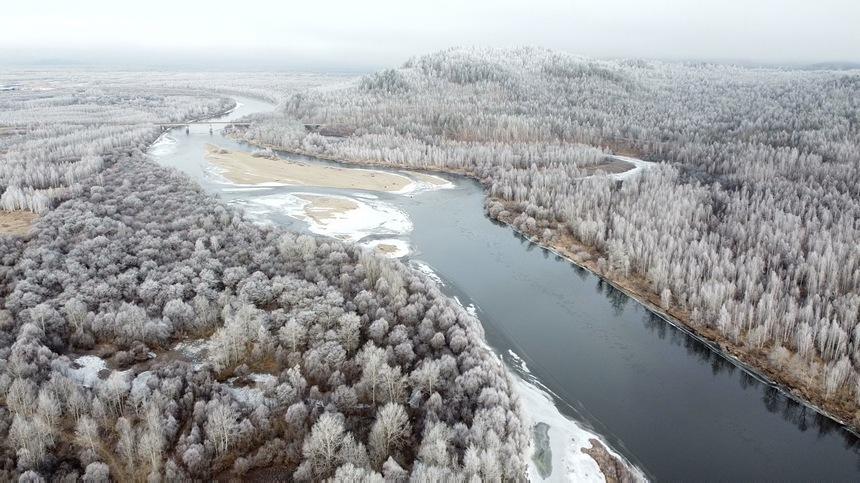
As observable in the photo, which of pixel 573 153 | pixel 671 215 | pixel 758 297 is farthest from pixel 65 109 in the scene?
pixel 758 297

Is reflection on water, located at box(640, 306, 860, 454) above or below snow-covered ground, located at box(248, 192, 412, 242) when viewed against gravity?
below

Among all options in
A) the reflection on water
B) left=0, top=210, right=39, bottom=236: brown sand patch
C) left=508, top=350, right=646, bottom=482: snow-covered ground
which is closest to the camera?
left=508, top=350, right=646, bottom=482: snow-covered ground

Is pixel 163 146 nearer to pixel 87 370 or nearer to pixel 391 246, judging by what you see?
pixel 391 246

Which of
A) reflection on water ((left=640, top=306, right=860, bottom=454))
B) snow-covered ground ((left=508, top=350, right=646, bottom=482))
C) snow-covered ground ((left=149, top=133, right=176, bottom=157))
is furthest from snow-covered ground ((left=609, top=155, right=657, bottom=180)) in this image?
snow-covered ground ((left=149, top=133, right=176, bottom=157))

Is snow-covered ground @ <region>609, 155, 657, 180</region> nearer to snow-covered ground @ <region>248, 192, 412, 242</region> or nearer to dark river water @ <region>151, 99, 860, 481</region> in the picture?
A: dark river water @ <region>151, 99, 860, 481</region>

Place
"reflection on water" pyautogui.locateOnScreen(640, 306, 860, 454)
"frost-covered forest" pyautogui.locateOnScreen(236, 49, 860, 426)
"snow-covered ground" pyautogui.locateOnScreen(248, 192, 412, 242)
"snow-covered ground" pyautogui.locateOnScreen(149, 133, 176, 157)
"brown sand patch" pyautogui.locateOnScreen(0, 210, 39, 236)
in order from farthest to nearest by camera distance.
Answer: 1. "snow-covered ground" pyautogui.locateOnScreen(149, 133, 176, 157)
2. "snow-covered ground" pyautogui.locateOnScreen(248, 192, 412, 242)
3. "brown sand patch" pyautogui.locateOnScreen(0, 210, 39, 236)
4. "frost-covered forest" pyautogui.locateOnScreen(236, 49, 860, 426)
5. "reflection on water" pyautogui.locateOnScreen(640, 306, 860, 454)

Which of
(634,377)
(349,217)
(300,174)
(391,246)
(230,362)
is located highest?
(300,174)

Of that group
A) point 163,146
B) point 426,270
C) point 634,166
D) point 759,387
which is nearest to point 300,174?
point 163,146
